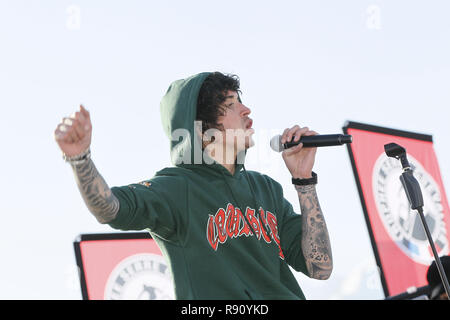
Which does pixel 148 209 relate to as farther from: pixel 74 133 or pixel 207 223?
pixel 74 133

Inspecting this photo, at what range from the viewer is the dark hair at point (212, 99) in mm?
2174

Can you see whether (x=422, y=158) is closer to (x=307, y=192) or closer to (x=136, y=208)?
(x=307, y=192)

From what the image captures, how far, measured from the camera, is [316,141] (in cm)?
220

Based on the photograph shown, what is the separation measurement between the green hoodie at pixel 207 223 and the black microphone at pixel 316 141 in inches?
6.3

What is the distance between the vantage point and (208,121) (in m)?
2.17

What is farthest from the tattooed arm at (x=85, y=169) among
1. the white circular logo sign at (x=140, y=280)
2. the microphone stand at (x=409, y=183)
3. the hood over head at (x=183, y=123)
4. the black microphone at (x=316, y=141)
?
the white circular logo sign at (x=140, y=280)

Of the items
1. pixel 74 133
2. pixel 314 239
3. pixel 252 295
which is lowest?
pixel 252 295

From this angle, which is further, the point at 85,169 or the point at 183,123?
the point at 183,123

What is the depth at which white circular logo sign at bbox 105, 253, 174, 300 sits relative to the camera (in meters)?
4.29

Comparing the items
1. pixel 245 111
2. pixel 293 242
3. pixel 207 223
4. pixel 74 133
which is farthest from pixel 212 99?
pixel 74 133

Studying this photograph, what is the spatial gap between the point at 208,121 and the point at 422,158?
299 cm

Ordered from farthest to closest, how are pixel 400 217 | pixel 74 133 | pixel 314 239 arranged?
pixel 400 217
pixel 314 239
pixel 74 133

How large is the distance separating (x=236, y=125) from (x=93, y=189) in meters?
0.70

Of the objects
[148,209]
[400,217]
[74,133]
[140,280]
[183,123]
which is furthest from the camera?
[140,280]
